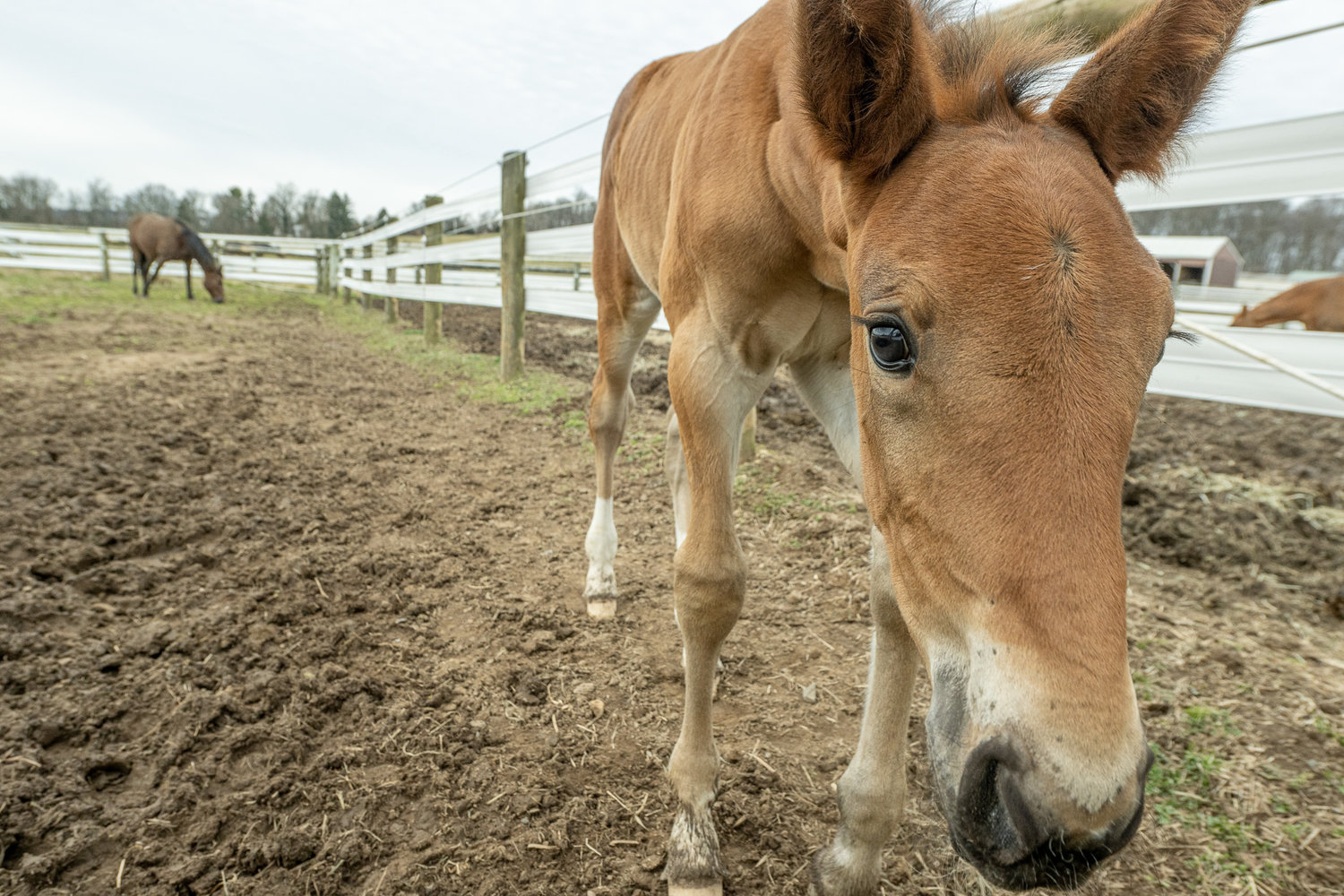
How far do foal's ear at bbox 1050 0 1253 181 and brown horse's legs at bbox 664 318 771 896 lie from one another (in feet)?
2.96

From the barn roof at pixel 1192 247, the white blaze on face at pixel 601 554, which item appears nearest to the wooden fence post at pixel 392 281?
the white blaze on face at pixel 601 554

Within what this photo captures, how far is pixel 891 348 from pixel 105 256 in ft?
79.9

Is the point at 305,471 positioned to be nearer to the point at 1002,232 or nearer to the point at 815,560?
the point at 815,560

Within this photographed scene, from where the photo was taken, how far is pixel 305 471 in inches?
170

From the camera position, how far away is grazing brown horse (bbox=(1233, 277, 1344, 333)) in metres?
6.62

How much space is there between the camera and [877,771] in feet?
5.40

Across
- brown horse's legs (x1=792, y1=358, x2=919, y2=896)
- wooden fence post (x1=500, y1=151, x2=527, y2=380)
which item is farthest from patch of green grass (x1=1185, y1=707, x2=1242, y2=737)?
wooden fence post (x1=500, y1=151, x2=527, y2=380)

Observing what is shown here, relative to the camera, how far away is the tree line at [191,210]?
38188 millimetres

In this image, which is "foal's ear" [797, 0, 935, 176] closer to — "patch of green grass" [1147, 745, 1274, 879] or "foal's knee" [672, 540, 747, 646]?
"foal's knee" [672, 540, 747, 646]

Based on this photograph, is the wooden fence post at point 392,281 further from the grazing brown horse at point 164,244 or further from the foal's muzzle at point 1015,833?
the foal's muzzle at point 1015,833

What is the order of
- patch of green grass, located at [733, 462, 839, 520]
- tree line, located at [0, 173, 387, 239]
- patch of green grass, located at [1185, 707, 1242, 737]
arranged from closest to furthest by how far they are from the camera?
patch of green grass, located at [1185, 707, 1242, 737] → patch of green grass, located at [733, 462, 839, 520] → tree line, located at [0, 173, 387, 239]

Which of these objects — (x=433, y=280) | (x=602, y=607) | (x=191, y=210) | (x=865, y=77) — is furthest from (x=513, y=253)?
(x=191, y=210)

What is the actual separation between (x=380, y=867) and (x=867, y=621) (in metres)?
1.90

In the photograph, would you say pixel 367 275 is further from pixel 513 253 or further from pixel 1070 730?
pixel 1070 730
